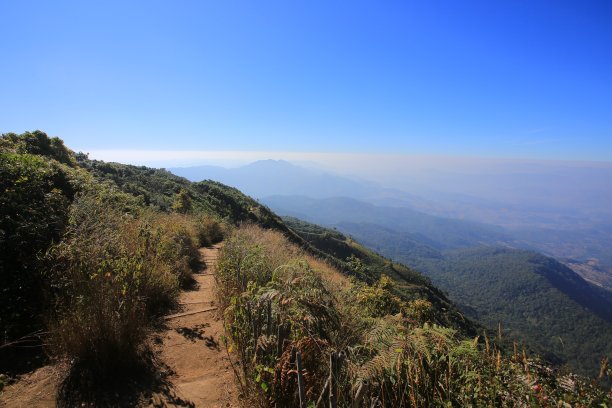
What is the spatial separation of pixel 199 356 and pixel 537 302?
382 ft

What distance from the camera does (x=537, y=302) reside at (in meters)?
92.1

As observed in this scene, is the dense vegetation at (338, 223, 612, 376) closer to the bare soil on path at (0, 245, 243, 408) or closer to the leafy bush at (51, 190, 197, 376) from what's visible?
the bare soil on path at (0, 245, 243, 408)

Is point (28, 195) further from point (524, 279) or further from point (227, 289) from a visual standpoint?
point (524, 279)

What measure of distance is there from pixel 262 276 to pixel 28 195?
316 cm

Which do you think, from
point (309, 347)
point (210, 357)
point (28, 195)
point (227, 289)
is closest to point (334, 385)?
point (309, 347)

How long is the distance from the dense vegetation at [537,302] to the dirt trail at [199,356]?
4171cm

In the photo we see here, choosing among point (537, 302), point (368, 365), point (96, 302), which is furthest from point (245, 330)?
point (537, 302)

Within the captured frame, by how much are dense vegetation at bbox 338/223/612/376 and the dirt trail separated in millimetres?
41707

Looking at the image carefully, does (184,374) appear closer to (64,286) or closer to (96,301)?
(96,301)

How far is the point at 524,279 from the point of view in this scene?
11000cm

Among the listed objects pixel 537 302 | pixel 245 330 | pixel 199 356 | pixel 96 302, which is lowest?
pixel 537 302

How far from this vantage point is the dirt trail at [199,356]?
285 cm

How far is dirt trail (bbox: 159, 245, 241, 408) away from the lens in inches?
112

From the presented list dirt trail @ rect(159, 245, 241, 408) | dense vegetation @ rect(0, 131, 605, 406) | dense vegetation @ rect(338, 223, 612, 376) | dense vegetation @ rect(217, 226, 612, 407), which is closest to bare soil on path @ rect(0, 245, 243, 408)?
dirt trail @ rect(159, 245, 241, 408)
